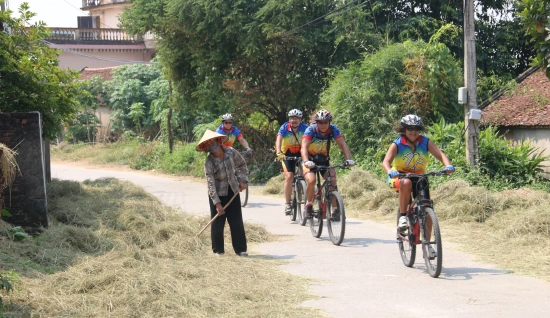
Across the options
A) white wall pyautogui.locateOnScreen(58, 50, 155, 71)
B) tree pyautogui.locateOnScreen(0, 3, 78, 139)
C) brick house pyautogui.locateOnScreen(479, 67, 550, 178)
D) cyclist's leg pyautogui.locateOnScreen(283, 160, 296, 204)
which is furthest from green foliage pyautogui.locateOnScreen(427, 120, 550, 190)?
white wall pyautogui.locateOnScreen(58, 50, 155, 71)

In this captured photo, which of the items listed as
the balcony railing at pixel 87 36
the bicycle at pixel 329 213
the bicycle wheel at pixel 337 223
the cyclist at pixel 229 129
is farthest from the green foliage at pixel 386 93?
the balcony railing at pixel 87 36

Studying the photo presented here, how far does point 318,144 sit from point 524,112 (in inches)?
369

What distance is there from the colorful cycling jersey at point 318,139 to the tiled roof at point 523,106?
8489 mm

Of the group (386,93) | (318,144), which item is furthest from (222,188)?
(386,93)

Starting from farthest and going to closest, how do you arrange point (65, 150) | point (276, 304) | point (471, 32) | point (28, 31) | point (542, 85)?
point (65, 150) < point (542, 85) < point (471, 32) < point (28, 31) < point (276, 304)

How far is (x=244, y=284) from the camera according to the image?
7.98 meters

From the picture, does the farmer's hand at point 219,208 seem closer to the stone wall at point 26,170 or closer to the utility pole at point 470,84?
the stone wall at point 26,170

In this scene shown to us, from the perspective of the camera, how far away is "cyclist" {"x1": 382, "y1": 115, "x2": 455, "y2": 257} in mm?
9078

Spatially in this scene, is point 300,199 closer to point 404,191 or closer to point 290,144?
point 290,144

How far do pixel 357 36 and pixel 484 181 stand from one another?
27.1 feet

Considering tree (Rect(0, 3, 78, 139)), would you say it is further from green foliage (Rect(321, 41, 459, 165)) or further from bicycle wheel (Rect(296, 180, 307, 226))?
green foliage (Rect(321, 41, 459, 165))

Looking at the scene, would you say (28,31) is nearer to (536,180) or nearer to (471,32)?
(471,32)

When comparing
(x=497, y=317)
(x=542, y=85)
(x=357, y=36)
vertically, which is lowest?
(x=497, y=317)

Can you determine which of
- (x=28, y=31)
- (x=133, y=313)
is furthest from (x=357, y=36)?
(x=133, y=313)
